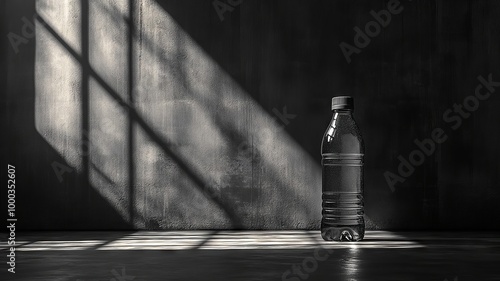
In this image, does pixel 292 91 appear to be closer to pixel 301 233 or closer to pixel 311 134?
pixel 311 134

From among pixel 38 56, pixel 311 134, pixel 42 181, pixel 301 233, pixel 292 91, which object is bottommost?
Answer: pixel 301 233

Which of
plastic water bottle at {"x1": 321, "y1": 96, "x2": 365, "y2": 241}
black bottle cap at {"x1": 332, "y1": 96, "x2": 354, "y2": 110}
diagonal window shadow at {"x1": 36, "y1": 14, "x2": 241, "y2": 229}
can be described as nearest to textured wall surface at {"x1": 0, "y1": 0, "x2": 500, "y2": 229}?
diagonal window shadow at {"x1": 36, "y1": 14, "x2": 241, "y2": 229}

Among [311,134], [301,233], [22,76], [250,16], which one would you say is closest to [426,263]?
[301,233]

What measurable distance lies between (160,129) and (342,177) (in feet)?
5.70

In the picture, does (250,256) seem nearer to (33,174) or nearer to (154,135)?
(154,135)

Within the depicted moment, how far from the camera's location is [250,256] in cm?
400

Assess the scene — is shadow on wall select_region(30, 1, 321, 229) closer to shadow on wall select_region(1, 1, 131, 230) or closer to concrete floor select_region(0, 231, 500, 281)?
shadow on wall select_region(1, 1, 131, 230)

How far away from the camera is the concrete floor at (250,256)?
3.21 meters

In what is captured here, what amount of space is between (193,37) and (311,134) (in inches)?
55.9

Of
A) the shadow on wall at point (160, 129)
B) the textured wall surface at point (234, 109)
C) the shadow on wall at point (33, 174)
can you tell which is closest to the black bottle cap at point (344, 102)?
the textured wall surface at point (234, 109)

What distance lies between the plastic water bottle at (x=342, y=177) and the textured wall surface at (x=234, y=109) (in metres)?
0.31

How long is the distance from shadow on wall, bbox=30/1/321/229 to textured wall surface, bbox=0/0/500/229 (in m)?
0.01

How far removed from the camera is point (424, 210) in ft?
19.5

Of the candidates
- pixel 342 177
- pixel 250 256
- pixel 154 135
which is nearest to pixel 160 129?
pixel 154 135
